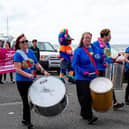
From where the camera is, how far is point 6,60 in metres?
12.2

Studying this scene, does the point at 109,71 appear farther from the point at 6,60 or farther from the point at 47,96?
the point at 6,60

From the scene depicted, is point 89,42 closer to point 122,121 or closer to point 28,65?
point 28,65

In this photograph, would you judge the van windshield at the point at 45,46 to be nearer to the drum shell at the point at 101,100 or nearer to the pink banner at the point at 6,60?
the pink banner at the point at 6,60

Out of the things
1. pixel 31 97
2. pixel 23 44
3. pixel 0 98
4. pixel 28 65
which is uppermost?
pixel 23 44

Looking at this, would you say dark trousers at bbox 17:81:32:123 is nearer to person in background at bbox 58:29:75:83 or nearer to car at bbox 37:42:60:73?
person in background at bbox 58:29:75:83

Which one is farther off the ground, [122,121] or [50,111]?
[50,111]

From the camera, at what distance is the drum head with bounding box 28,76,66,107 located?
17.2ft

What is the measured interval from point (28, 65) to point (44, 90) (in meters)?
0.56

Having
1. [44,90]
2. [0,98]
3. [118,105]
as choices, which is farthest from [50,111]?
[0,98]

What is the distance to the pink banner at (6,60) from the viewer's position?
39.4 feet

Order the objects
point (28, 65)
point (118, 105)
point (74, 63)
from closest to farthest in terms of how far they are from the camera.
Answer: point (28, 65)
point (74, 63)
point (118, 105)

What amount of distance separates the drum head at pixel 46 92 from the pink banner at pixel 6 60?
22.5 feet

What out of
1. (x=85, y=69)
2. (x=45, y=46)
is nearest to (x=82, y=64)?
(x=85, y=69)

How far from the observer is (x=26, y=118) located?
582cm
